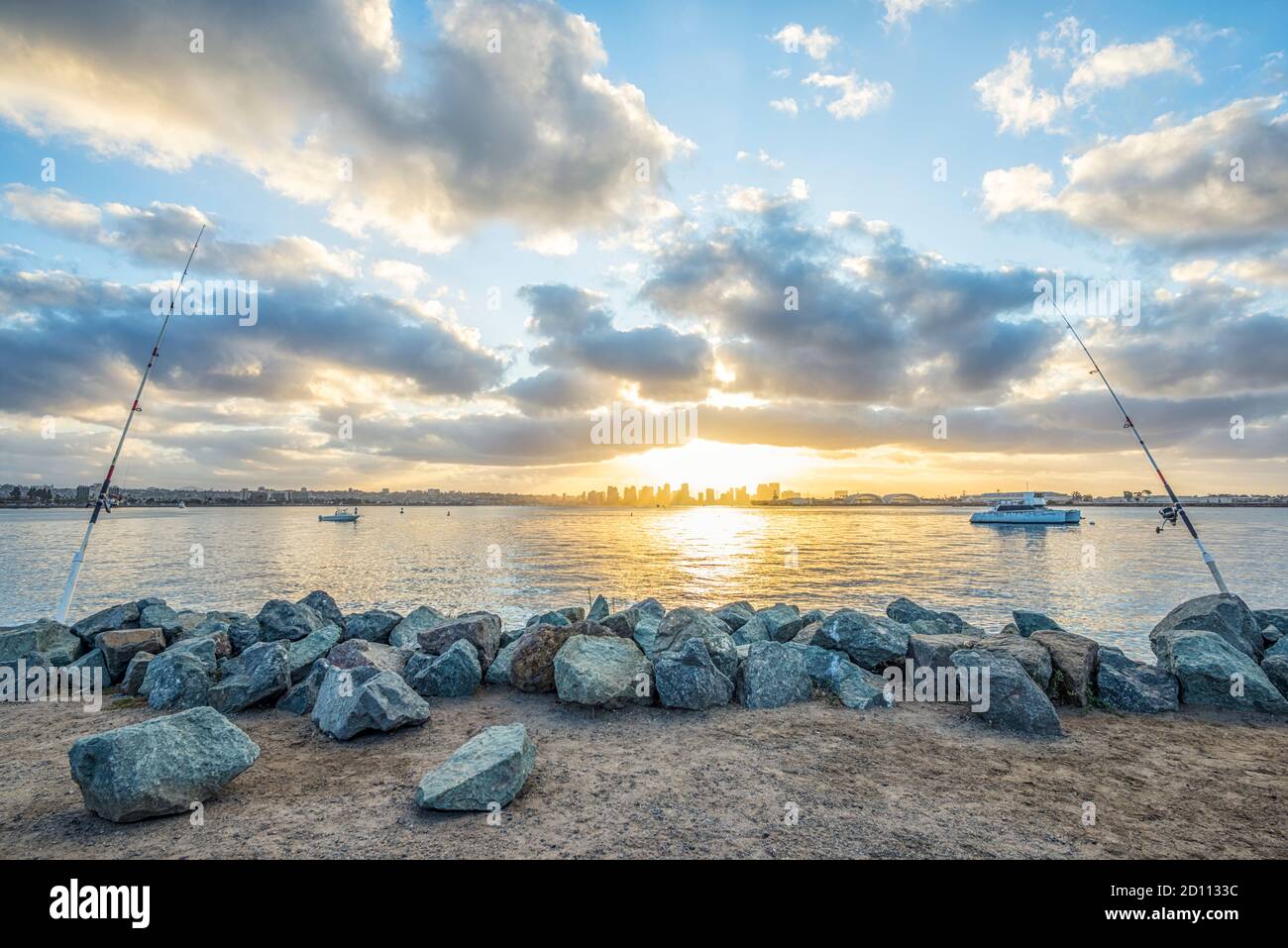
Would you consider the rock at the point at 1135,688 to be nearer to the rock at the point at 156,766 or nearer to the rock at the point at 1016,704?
the rock at the point at 1016,704

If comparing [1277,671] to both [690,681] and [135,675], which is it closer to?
[690,681]

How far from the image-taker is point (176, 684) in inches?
342

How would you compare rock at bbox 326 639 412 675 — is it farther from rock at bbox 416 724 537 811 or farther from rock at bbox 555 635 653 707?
rock at bbox 416 724 537 811

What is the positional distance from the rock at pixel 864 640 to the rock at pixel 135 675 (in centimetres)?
1161

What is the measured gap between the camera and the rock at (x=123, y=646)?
10.2m

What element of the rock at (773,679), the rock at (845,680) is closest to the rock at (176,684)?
the rock at (773,679)

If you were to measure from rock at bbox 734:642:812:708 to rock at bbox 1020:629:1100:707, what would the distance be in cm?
351

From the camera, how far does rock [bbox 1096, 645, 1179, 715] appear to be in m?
8.25

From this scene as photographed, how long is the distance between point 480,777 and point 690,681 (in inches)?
144

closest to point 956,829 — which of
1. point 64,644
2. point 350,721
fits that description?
point 350,721
